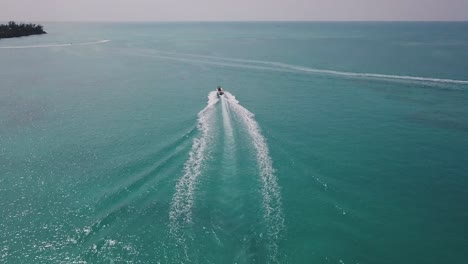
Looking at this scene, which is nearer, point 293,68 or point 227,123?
point 227,123

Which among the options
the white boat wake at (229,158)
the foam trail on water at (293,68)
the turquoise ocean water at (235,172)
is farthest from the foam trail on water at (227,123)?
the foam trail on water at (293,68)

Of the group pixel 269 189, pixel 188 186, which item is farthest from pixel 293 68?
pixel 188 186

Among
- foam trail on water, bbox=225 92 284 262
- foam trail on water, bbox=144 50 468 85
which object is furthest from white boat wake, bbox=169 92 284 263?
foam trail on water, bbox=144 50 468 85

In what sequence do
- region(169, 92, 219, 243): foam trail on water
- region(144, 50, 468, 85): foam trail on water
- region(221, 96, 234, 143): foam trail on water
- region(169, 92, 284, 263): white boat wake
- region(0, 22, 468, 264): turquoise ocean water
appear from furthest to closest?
1. region(144, 50, 468, 85): foam trail on water
2. region(221, 96, 234, 143): foam trail on water
3. region(169, 92, 219, 243): foam trail on water
4. region(169, 92, 284, 263): white boat wake
5. region(0, 22, 468, 264): turquoise ocean water

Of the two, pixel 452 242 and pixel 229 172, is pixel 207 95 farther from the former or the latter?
pixel 452 242

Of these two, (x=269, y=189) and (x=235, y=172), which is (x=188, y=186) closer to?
(x=235, y=172)

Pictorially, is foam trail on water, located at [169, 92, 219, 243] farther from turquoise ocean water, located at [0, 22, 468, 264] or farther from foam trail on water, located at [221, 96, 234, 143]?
foam trail on water, located at [221, 96, 234, 143]

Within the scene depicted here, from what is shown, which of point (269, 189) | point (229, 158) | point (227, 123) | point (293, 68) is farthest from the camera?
point (293, 68)
